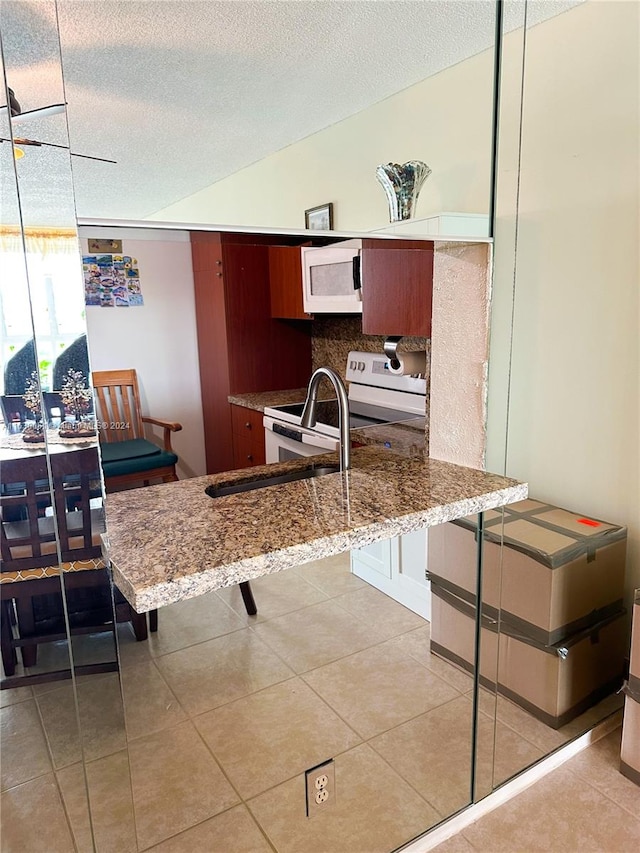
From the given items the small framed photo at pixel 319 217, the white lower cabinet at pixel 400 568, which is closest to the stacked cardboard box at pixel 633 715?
the white lower cabinet at pixel 400 568

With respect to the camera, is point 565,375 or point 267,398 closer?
point 267,398

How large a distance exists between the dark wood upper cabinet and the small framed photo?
0.19 m

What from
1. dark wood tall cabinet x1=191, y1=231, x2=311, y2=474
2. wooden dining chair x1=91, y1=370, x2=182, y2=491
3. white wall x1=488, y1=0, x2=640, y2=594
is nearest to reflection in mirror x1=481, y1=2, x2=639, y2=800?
white wall x1=488, y1=0, x2=640, y2=594

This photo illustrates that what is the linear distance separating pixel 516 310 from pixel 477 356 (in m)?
0.55

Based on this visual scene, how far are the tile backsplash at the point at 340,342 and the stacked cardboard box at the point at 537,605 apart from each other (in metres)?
0.58

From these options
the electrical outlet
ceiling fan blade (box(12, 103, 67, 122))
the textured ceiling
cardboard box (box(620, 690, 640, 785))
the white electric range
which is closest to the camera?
ceiling fan blade (box(12, 103, 67, 122))

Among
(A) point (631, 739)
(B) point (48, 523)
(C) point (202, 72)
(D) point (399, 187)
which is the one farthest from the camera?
(A) point (631, 739)

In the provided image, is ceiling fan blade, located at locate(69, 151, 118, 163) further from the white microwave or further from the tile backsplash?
the tile backsplash

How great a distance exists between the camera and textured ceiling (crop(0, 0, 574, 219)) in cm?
121

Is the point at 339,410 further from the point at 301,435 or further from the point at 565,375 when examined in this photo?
the point at 565,375

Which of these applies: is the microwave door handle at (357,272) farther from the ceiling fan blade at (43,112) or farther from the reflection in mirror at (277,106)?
the ceiling fan blade at (43,112)

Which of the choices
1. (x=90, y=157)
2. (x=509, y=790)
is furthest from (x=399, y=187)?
(x=509, y=790)

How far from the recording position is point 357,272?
1720 mm

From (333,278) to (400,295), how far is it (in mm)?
276
